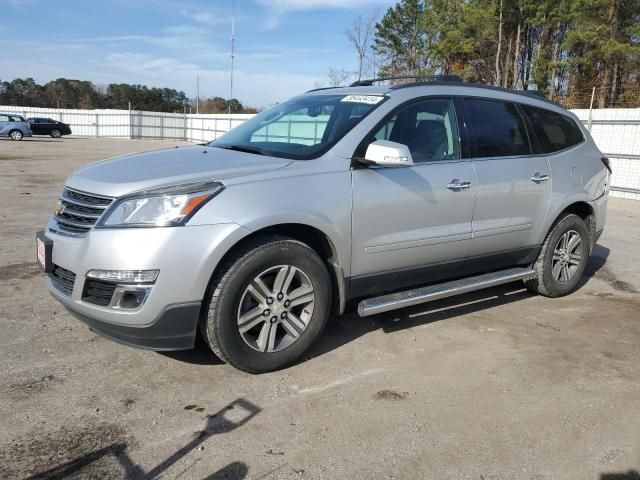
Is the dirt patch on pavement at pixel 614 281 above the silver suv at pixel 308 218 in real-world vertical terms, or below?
below

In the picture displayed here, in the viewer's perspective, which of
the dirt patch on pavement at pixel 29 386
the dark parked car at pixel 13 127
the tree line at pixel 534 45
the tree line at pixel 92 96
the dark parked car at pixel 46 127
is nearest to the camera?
the dirt patch on pavement at pixel 29 386

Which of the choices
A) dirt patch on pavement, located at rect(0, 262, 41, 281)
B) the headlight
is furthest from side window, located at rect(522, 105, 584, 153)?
dirt patch on pavement, located at rect(0, 262, 41, 281)

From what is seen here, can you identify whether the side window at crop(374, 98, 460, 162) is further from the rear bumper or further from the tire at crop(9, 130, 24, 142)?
the tire at crop(9, 130, 24, 142)

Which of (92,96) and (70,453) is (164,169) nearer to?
(70,453)

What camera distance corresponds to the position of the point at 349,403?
3.12 meters

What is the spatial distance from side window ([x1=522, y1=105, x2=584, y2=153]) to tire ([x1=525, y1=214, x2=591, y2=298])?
0.69 meters

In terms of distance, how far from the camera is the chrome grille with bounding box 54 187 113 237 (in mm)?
3127

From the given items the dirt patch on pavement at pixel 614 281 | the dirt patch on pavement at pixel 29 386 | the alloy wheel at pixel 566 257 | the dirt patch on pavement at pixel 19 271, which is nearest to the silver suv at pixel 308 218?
the alloy wheel at pixel 566 257

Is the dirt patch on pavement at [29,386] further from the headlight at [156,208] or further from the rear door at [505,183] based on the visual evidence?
the rear door at [505,183]

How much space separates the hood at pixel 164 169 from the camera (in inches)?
123

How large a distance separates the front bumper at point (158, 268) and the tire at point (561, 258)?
3.15 m

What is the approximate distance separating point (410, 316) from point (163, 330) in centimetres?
220

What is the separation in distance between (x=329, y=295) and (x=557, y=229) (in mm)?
2601

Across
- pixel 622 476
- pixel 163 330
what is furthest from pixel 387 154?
pixel 622 476
